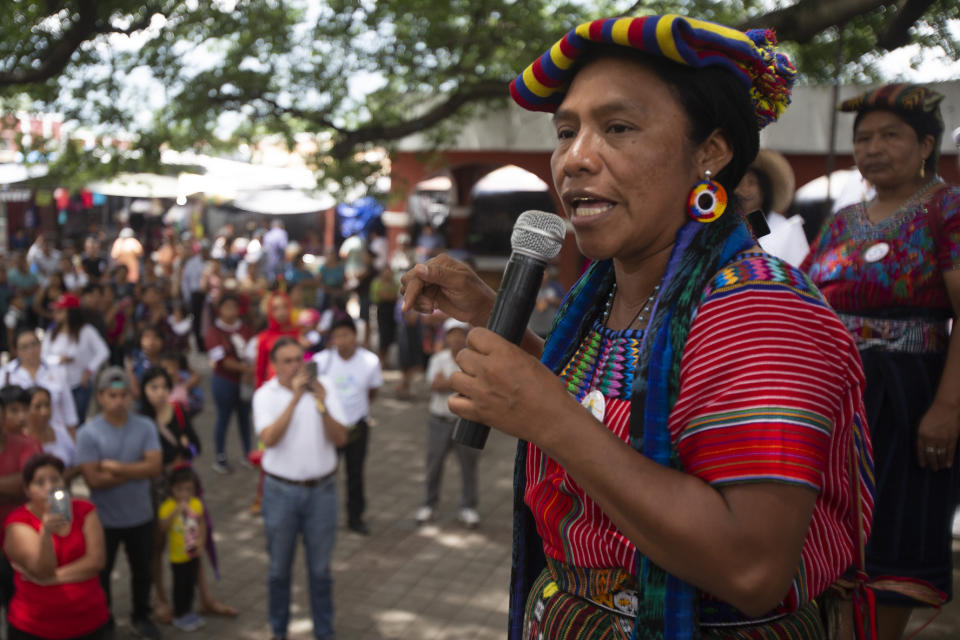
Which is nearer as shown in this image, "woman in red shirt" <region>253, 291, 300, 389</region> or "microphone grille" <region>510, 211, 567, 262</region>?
"microphone grille" <region>510, 211, 567, 262</region>

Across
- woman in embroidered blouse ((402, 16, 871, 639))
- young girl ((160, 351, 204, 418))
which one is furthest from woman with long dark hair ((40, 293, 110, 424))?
woman in embroidered blouse ((402, 16, 871, 639))

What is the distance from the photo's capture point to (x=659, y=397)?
4.55ft

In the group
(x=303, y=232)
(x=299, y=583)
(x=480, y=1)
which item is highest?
(x=480, y=1)

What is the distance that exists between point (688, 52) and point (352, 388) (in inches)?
246

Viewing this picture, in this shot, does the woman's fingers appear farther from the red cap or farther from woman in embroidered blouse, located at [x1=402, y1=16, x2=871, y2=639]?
the red cap

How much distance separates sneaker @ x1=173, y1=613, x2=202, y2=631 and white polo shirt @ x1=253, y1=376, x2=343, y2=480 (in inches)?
48.8

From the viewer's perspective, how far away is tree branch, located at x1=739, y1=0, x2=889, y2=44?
3.85 m

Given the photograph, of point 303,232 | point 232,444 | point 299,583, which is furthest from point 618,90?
point 303,232

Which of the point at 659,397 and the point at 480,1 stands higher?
the point at 480,1

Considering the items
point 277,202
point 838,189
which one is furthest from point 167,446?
point 277,202

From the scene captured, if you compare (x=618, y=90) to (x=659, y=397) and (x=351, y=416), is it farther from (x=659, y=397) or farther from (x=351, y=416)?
(x=351, y=416)

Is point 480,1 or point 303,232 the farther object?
point 303,232

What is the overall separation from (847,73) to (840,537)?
3.43 m

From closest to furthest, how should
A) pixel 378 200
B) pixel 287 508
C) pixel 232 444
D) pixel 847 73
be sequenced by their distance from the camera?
pixel 847 73 < pixel 287 508 < pixel 378 200 < pixel 232 444
